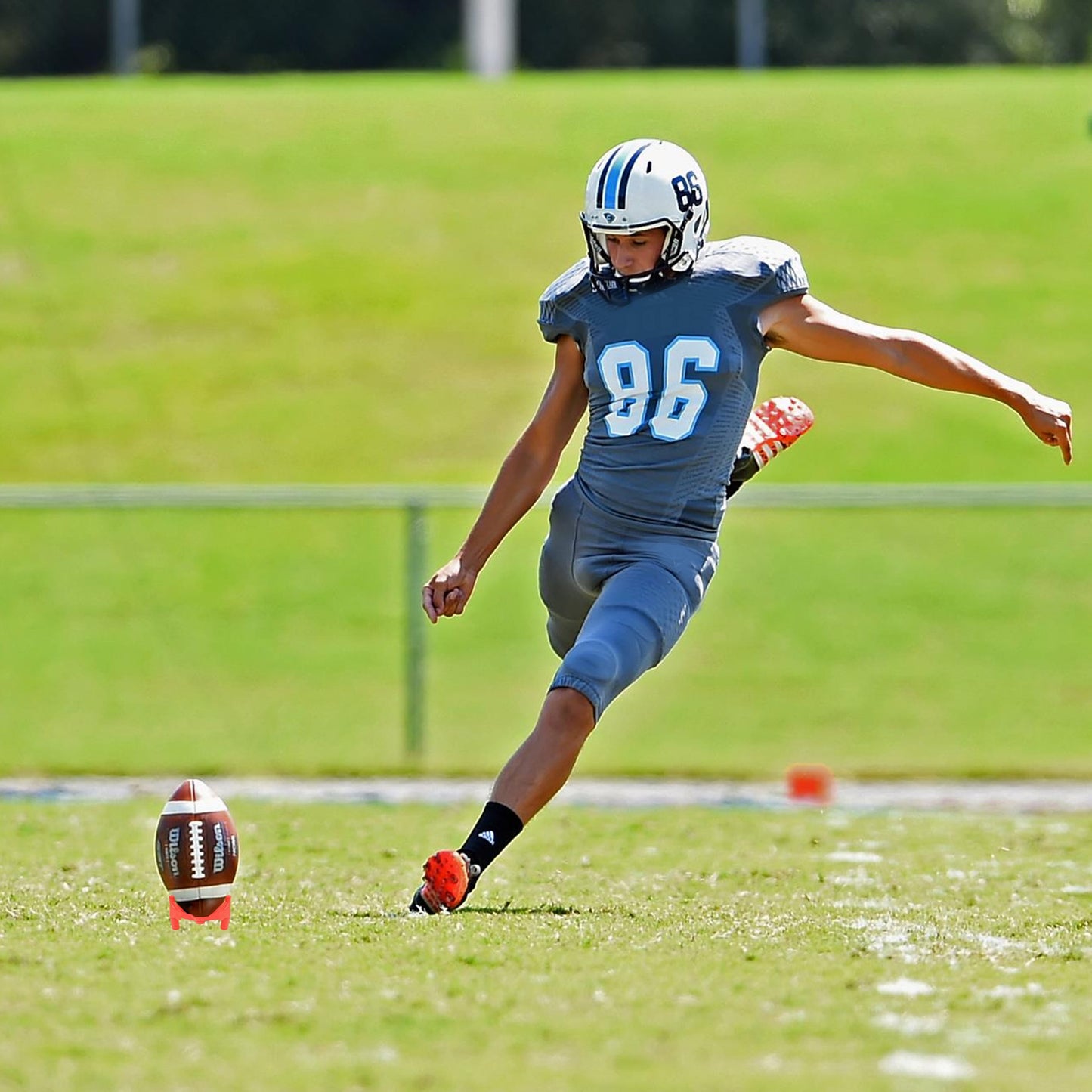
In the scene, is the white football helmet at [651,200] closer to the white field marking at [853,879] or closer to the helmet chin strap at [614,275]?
the helmet chin strap at [614,275]

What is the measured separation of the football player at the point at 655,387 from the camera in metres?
5.70

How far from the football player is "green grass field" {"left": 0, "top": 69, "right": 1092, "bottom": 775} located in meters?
5.03

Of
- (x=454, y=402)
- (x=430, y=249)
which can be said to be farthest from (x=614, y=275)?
(x=430, y=249)

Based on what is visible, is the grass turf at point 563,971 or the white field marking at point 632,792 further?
the white field marking at point 632,792

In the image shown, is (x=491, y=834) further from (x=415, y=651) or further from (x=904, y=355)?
(x=415, y=651)

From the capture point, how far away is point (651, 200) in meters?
5.70

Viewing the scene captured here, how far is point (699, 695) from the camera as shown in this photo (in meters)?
12.1

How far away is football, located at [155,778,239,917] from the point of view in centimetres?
517

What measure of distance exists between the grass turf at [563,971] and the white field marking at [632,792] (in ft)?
6.57

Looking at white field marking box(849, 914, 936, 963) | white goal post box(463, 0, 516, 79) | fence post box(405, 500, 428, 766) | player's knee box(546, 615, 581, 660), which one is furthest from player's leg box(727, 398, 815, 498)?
white goal post box(463, 0, 516, 79)

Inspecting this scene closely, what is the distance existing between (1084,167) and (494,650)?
11.5 m

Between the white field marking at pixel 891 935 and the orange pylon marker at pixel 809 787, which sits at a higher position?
the white field marking at pixel 891 935

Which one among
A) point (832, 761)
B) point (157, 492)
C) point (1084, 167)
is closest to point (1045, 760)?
point (832, 761)

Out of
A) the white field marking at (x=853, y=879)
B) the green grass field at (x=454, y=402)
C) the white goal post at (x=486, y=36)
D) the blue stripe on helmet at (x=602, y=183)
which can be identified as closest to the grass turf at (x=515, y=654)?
the green grass field at (x=454, y=402)
